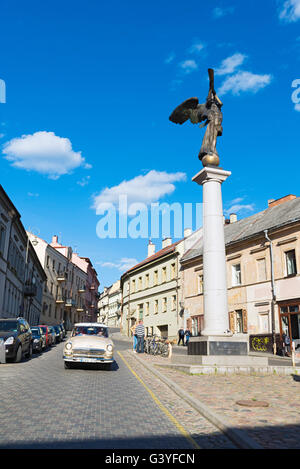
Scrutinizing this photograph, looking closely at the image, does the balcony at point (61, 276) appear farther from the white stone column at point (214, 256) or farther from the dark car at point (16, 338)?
the white stone column at point (214, 256)

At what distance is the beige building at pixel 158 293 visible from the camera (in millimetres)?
39344

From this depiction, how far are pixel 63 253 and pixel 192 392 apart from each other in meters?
59.7

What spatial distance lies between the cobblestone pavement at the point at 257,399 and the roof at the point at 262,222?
15.9m

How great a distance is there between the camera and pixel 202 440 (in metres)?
5.52

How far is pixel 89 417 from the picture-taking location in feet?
21.7

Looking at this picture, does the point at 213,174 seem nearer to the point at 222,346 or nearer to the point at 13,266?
the point at 222,346

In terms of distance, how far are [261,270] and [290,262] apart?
2638 millimetres

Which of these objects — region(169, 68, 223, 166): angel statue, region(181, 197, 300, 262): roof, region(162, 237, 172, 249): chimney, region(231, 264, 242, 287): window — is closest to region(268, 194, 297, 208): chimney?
region(181, 197, 300, 262): roof

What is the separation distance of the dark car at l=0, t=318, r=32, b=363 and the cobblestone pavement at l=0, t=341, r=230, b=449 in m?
3.99

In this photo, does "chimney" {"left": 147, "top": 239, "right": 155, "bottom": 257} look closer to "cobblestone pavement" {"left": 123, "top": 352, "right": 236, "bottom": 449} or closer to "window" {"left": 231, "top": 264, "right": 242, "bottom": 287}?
"window" {"left": 231, "top": 264, "right": 242, "bottom": 287}

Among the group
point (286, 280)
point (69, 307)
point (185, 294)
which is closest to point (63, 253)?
point (69, 307)

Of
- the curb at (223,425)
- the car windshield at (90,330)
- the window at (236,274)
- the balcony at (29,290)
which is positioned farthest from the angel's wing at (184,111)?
the balcony at (29,290)
